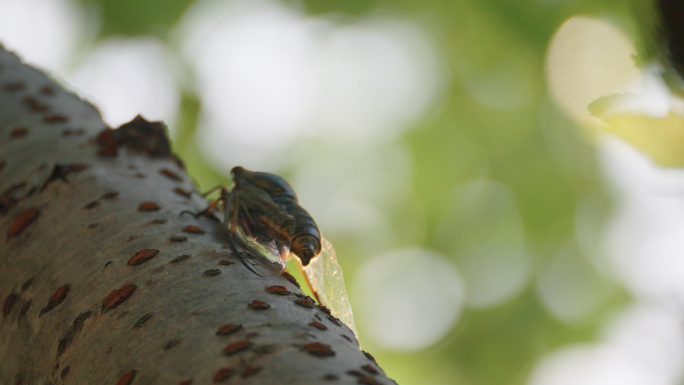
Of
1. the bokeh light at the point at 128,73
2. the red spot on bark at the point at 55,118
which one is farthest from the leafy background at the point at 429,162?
the red spot on bark at the point at 55,118

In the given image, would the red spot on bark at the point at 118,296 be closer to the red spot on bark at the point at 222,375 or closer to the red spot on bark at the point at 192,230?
the red spot on bark at the point at 192,230

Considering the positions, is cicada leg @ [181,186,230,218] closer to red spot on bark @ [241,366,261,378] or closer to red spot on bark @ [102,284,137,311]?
red spot on bark @ [102,284,137,311]

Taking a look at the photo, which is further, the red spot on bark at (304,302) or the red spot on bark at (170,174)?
the red spot on bark at (170,174)

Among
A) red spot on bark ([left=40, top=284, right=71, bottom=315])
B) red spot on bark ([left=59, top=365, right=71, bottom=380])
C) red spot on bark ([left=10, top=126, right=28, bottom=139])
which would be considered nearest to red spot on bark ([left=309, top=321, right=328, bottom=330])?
red spot on bark ([left=59, top=365, right=71, bottom=380])

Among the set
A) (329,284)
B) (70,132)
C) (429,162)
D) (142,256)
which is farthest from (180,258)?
(429,162)

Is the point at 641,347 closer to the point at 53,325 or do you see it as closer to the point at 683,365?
the point at 683,365
